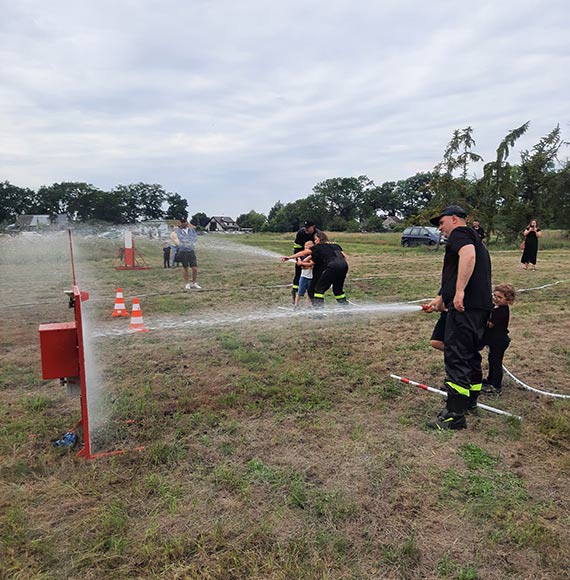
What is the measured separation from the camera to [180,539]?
8.23ft

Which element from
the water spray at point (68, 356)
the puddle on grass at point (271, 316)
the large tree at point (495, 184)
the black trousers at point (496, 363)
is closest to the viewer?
the water spray at point (68, 356)

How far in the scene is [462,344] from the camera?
3924 millimetres

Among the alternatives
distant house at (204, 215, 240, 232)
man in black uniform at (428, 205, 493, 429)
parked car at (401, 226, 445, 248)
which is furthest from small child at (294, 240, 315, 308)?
distant house at (204, 215, 240, 232)

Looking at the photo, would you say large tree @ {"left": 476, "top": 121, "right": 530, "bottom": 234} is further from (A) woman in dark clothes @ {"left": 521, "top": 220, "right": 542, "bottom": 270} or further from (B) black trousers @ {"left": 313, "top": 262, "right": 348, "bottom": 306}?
(B) black trousers @ {"left": 313, "top": 262, "right": 348, "bottom": 306}

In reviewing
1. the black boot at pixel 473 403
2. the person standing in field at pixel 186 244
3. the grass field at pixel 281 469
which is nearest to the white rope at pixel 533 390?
the grass field at pixel 281 469

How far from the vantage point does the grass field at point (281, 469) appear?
7.93 feet

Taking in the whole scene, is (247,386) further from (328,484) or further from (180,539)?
(180,539)

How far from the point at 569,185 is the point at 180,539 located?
120ft

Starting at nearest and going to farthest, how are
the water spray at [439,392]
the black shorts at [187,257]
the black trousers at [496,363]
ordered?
the water spray at [439,392] < the black trousers at [496,363] < the black shorts at [187,257]

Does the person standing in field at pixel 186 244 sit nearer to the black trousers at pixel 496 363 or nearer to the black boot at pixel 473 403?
the black trousers at pixel 496 363

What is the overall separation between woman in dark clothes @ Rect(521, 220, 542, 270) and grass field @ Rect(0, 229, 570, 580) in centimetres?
1003

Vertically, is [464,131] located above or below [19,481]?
above

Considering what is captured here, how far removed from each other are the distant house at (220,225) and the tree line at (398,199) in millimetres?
2697

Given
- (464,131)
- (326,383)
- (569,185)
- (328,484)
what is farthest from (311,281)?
(569,185)
